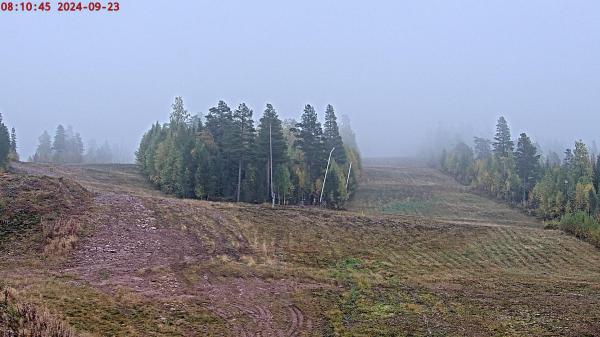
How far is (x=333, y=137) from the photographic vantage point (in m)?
77.6

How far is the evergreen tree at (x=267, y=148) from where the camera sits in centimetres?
5925

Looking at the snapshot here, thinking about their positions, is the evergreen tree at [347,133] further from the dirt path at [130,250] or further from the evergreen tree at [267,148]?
the dirt path at [130,250]

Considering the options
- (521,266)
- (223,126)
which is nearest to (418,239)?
(521,266)

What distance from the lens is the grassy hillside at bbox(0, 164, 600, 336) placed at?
18672mm

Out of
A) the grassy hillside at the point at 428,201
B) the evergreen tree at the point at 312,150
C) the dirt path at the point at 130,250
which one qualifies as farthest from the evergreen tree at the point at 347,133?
the dirt path at the point at 130,250

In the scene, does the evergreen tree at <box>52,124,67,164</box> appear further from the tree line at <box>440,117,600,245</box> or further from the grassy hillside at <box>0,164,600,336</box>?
the tree line at <box>440,117,600,245</box>

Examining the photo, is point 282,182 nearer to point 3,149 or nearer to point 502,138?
point 3,149

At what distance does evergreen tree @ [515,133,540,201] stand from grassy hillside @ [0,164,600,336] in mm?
33829

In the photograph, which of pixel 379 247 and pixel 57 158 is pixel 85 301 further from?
pixel 57 158

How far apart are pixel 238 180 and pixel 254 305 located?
38138 mm

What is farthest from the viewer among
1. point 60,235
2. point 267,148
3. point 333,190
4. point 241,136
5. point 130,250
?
point 333,190

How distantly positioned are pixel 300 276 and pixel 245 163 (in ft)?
112

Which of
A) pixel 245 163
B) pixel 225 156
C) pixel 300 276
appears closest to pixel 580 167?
pixel 245 163

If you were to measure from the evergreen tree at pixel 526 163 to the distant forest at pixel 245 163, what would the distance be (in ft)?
106
